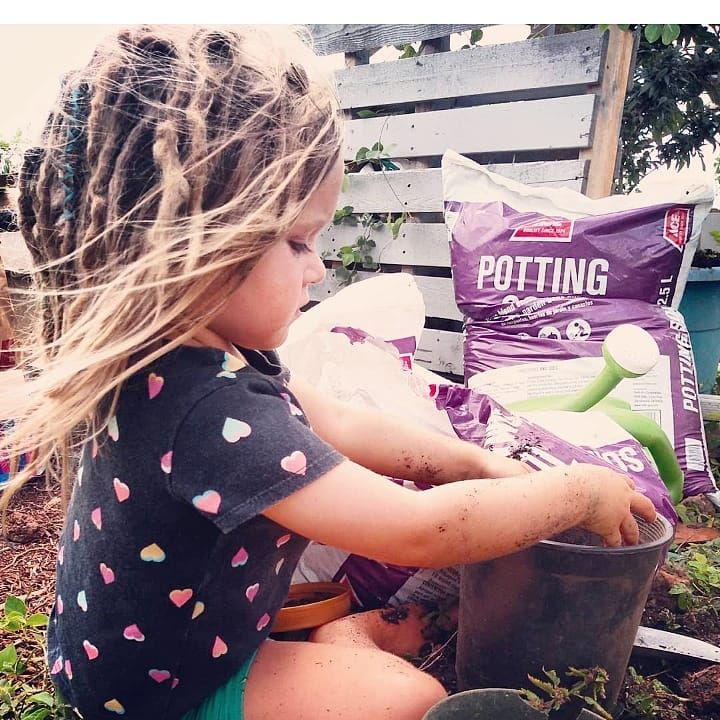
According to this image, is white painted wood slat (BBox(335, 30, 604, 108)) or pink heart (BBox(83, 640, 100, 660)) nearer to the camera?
pink heart (BBox(83, 640, 100, 660))

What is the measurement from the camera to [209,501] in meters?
0.69

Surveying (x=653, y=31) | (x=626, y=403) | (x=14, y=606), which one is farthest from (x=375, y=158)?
(x=14, y=606)

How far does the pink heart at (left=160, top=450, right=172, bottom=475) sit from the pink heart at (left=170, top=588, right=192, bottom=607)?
0.16 m

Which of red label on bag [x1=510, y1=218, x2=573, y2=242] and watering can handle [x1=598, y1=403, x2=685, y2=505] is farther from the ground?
red label on bag [x1=510, y1=218, x2=573, y2=242]

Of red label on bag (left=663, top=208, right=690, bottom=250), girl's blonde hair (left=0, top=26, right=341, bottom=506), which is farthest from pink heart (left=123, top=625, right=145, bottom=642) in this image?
red label on bag (left=663, top=208, right=690, bottom=250)

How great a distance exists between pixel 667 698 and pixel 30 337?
3.41 feet

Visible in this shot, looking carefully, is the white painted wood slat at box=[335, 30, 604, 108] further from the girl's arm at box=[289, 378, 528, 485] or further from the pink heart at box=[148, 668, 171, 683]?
the pink heart at box=[148, 668, 171, 683]

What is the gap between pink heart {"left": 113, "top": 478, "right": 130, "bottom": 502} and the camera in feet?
2.48

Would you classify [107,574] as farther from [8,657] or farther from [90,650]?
[8,657]

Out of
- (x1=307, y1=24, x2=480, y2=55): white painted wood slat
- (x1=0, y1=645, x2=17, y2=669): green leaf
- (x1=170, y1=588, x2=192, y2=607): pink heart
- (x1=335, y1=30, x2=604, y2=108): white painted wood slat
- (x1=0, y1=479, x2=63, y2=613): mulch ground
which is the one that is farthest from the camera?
(x1=307, y1=24, x2=480, y2=55): white painted wood slat

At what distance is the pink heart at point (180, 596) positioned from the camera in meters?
0.78

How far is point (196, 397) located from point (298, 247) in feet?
0.65

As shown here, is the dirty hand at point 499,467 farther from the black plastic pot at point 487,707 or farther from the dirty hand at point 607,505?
the black plastic pot at point 487,707

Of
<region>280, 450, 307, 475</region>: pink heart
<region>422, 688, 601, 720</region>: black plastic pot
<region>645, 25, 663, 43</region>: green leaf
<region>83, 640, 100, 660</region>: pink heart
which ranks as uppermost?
<region>645, 25, 663, 43</region>: green leaf
